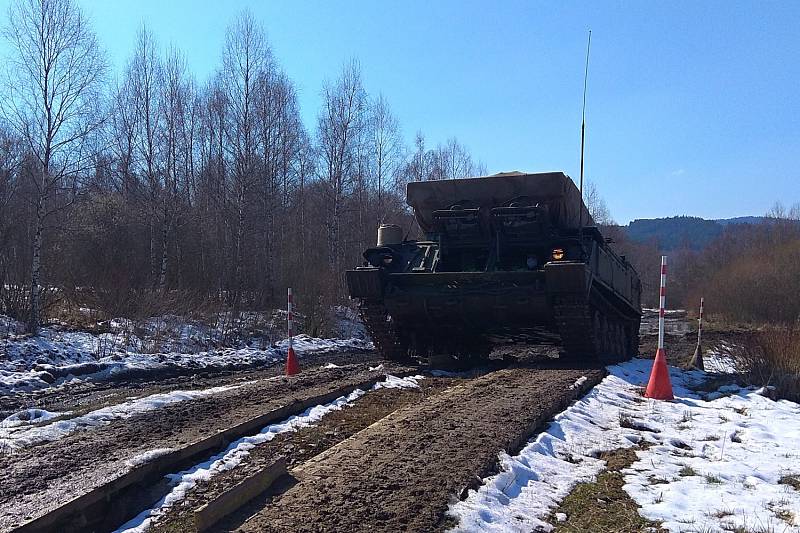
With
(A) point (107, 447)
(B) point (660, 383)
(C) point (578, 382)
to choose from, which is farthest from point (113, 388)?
(B) point (660, 383)

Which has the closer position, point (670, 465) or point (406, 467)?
point (406, 467)

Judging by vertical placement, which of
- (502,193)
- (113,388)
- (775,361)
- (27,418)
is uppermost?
(502,193)

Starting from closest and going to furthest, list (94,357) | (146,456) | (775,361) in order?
(146,456) < (775,361) < (94,357)

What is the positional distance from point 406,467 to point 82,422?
2.95 m

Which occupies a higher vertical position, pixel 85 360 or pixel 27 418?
pixel 27 418

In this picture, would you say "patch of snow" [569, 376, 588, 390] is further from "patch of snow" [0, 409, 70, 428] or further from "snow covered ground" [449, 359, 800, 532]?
"patch of snow" [0, 409, 70, 428]

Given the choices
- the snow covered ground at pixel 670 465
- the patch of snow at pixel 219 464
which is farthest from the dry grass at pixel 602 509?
the patch of snow at pixel 219 464

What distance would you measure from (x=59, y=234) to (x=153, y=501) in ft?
51.5

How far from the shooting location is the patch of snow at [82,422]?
16.3 ft

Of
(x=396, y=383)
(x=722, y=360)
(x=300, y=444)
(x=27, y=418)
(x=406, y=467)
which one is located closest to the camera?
(x=406, y=467)

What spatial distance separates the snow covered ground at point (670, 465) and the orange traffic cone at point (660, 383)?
0.17 metres

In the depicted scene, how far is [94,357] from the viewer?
37.6 ft

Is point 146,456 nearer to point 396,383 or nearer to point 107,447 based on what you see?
point 107,447

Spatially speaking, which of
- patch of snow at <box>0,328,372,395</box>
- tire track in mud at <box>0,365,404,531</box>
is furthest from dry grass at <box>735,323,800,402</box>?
patch of snow at <box>0,328,372,395</box>
